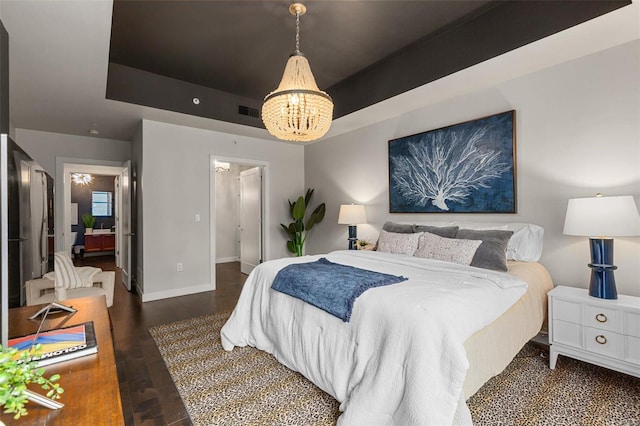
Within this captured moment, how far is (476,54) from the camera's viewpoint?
262 centimetres

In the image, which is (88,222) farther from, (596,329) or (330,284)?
(596,329)

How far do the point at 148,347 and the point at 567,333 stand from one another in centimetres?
337

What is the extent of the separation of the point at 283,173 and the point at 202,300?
8.27ft

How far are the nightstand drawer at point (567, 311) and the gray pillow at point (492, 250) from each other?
403mm

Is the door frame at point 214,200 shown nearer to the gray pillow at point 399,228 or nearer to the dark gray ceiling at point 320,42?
the dark gray ceiling at point 320,42

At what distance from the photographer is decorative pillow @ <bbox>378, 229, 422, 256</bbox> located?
313cm

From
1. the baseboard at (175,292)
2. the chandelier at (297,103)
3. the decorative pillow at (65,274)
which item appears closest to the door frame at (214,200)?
the baseboard at (175,292)

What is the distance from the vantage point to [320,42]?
3.02 metres

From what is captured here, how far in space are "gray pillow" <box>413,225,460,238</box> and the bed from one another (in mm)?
571

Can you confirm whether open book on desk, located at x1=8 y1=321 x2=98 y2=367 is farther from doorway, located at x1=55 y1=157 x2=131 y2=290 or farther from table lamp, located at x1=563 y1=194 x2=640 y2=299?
doorway, located at x1=55 y1=157 x2=131 y2=290

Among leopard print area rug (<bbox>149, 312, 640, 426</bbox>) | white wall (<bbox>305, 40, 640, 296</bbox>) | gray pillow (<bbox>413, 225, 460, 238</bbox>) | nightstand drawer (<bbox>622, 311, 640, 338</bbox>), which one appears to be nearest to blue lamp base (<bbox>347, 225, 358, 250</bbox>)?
gray pillow (<bbox>413, 225, 460, 238</bbox>)

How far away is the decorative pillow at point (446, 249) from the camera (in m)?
2.61

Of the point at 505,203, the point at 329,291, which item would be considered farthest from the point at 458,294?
the point at 505,203

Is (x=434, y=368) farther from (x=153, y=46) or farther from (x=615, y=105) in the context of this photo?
(x=153, y=46)
